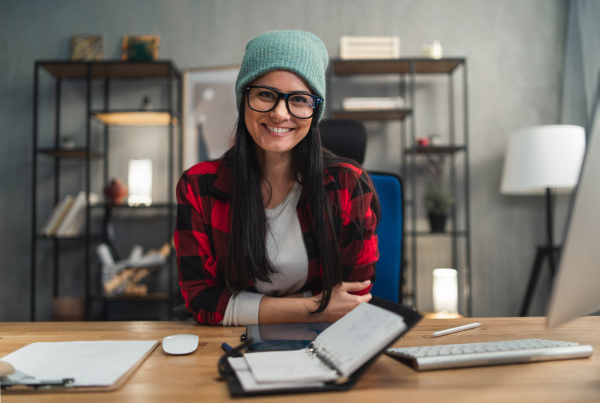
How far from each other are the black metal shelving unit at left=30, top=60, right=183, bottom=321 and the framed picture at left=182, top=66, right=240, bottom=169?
7cm

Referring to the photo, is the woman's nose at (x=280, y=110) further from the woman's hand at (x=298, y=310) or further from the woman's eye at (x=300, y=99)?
the woman's hand at (x=298, y=310)

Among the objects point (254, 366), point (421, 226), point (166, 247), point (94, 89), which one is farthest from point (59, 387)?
point (94, 89)

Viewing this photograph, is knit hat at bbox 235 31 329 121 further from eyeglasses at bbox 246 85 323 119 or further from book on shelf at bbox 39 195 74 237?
book on shelf at bbox 39 195 74 237

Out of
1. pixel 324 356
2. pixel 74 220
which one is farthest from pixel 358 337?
pixel 74 220

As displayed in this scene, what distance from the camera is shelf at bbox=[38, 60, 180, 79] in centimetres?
295

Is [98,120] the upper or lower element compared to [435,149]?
upper

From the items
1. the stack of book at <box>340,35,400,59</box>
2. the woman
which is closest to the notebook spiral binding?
the woman

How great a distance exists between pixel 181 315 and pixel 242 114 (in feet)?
1.99

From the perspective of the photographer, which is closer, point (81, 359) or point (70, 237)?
point (81, 359)

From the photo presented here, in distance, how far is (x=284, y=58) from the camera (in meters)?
1.14

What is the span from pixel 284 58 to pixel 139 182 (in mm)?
2184

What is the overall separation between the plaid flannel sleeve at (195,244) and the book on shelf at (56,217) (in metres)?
2.10

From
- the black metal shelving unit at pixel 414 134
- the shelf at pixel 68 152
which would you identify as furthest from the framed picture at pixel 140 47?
the black metal shelving unit at pixel 414 134

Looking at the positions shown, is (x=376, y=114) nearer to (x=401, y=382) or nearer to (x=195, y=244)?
(x=195, y=244)
